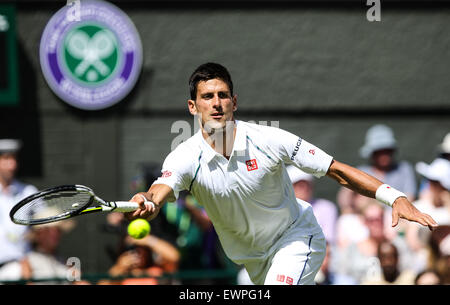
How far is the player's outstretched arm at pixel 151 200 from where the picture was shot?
3955mm

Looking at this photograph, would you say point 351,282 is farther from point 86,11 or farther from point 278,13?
point 86,11

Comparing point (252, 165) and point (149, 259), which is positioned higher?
point (252, 165)

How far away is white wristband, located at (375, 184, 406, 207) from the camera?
4164 mm

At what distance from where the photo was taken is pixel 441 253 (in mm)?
6906

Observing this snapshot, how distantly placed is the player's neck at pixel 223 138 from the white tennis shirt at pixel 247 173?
0.13 feet

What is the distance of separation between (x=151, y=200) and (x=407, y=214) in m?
1.36

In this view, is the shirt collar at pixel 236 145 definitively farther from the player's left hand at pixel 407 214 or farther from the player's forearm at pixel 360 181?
the player's left hand at pixel 407 214

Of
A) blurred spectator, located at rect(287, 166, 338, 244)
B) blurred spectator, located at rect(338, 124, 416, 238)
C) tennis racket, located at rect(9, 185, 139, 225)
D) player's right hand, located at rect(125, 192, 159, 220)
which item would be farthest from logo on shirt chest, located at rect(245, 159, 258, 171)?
blurred spectator, located at rect(338, 124, 416, 238)

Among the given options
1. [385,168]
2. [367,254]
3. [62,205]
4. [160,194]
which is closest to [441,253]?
[367,254]

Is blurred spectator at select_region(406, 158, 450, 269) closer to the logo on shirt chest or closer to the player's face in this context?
the logo on shirt chest

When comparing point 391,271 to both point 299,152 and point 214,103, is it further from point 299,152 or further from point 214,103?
point 214,103

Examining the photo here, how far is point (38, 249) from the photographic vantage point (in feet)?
24.7

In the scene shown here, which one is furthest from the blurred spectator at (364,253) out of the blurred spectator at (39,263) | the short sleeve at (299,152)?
the short sleeve at (299,152)
